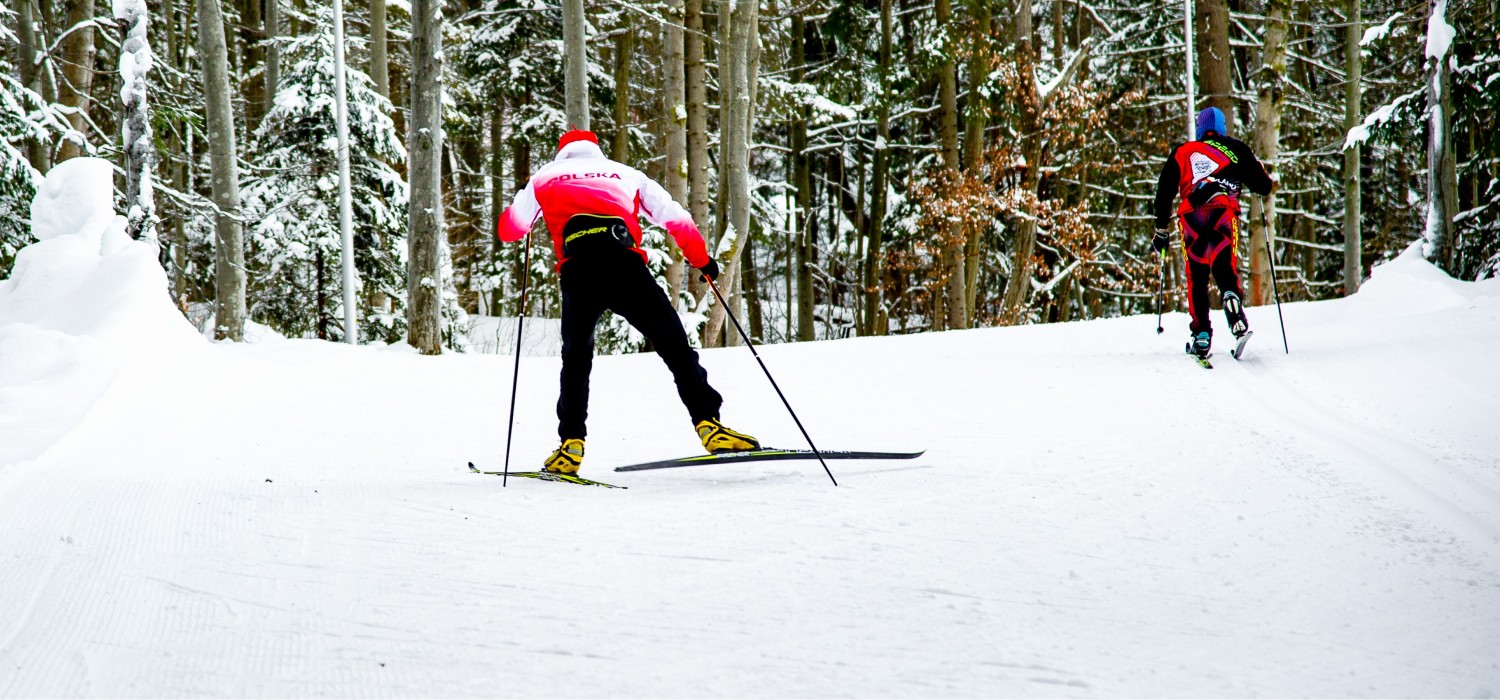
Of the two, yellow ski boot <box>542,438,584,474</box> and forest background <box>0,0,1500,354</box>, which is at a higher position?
forest background <box>0,0,1500,354</box>

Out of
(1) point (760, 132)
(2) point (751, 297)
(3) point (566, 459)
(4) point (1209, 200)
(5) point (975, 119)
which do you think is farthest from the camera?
(1) point (760, 132)

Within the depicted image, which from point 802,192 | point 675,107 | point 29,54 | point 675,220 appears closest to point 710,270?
point 675,220

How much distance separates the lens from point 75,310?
747 cm

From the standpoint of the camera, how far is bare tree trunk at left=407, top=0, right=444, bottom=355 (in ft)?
38.6

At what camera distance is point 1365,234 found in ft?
90.2

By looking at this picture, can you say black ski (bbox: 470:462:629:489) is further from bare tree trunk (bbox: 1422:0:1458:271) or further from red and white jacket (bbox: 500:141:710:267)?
bare tree trunk (bbox: 1422:0:1458:271)

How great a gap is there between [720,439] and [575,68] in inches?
355

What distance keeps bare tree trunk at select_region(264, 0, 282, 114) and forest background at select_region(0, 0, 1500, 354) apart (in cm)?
10

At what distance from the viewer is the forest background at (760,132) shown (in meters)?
13.2

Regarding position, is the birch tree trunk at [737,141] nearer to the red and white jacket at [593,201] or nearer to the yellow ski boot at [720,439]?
the red and white jacket at [593,201]

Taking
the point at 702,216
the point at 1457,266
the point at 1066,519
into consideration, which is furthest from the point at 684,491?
the point at 1457,266

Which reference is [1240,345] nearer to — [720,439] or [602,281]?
[720,439]

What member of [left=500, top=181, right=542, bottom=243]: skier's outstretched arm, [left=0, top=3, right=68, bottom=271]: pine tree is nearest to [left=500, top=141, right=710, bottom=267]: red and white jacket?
[left=500, top=181, right=542, bottom=243]: skier's outstretched arm

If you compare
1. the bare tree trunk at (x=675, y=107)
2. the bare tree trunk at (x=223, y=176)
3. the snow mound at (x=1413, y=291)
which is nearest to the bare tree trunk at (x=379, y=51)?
the bare tree trunk at (x=223, y=176)
